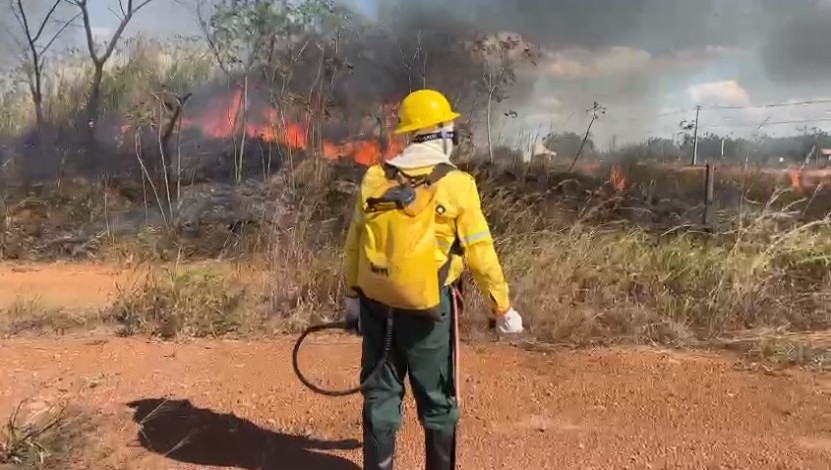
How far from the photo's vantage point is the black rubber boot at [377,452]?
3.29 metres

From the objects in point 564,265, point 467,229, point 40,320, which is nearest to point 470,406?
point 467,229

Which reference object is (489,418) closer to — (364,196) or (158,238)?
(364,196)

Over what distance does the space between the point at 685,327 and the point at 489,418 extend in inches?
77.5

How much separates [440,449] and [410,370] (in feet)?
1.09

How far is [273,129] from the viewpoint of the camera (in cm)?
947

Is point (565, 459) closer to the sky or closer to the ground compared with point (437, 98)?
closer to the ground

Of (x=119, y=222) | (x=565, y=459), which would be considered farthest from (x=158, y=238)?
(x=565, y=459)

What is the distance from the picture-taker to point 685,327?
5.64 meters

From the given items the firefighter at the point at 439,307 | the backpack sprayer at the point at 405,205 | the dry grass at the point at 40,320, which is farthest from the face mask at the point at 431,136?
the dry grass at the point at 40,320

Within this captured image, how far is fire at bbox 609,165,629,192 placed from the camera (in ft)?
32.8

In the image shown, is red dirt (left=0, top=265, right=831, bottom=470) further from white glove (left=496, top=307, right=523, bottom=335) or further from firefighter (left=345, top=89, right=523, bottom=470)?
white glove (left=496, top=307, right=523, bottom=335)

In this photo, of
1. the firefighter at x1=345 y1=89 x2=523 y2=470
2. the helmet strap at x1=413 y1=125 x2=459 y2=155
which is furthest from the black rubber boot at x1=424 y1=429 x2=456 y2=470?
the helmet strap at x1=413 y1=125 x2=459 y2=155

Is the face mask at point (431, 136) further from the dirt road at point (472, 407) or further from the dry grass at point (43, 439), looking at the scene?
the dry grass at point (43, 439)

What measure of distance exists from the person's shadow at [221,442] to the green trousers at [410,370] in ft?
2.01
